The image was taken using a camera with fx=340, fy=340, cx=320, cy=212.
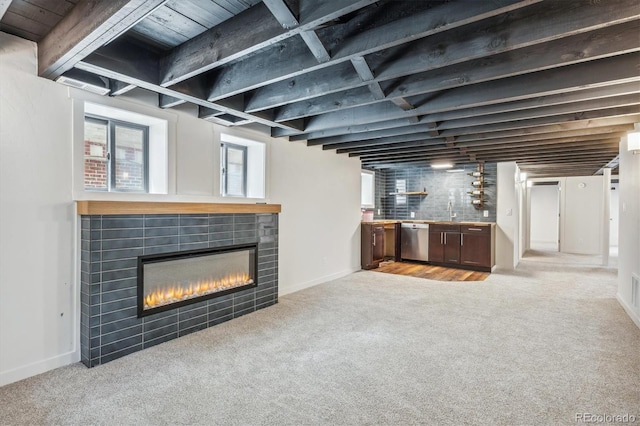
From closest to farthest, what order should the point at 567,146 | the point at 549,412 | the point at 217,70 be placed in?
the point at 549,412
the point at 217,70
the point at 567,146

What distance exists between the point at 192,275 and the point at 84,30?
2.25 metres

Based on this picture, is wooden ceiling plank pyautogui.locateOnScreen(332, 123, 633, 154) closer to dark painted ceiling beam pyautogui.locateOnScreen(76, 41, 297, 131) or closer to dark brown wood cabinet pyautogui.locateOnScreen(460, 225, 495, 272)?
dark brown wood cabinet pyautogui.locateOnScreen(460, 225, 495, 272)

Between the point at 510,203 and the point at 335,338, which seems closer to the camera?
the point at 335,338

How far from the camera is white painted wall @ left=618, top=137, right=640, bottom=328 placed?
3705 mm

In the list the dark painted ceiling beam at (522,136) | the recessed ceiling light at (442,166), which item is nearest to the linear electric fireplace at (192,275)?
the dark painted ceiling beam at (522,136)

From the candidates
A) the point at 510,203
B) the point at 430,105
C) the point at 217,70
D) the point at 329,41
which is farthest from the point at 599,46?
the point at 510,203

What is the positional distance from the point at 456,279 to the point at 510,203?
7.10ft

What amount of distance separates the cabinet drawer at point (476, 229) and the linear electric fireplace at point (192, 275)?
452 centimetres

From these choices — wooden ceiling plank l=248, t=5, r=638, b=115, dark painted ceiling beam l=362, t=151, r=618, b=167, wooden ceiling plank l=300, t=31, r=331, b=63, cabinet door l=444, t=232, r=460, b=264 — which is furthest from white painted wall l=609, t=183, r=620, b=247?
wooden ceiling plank l=300, t=31, r=331, b=63

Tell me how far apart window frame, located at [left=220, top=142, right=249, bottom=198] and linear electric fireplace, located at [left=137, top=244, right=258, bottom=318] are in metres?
0.78

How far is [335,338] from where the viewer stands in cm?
317

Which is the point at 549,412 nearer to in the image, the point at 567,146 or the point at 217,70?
the point at 217,70

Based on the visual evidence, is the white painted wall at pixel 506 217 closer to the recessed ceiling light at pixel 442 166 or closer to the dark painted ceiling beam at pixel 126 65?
the recessed ceiling light at pixel 442 166

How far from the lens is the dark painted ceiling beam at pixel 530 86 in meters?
2.38
